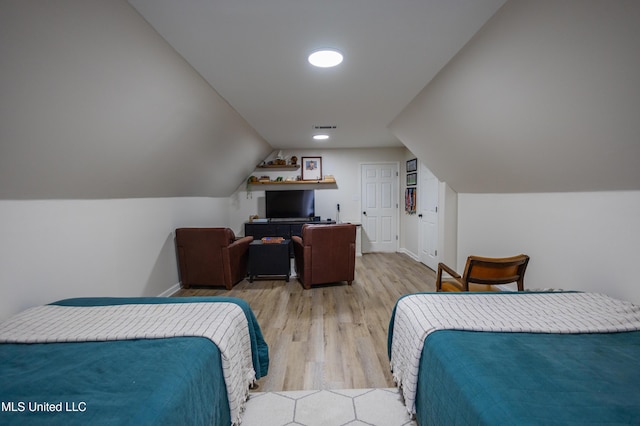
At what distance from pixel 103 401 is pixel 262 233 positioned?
4.75 meters

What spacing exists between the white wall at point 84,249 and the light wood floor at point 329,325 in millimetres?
763

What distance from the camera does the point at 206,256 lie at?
12.3 feet

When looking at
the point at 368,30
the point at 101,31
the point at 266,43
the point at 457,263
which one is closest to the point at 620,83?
the point at 368,30

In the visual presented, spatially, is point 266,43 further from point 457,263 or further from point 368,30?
point 457,263

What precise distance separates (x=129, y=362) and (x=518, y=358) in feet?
5.08

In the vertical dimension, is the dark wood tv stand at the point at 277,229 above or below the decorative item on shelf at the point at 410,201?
below

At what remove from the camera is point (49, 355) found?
122cm

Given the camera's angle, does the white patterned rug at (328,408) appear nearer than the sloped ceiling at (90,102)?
No

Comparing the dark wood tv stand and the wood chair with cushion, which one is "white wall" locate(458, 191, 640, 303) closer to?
the wood chair with cushion

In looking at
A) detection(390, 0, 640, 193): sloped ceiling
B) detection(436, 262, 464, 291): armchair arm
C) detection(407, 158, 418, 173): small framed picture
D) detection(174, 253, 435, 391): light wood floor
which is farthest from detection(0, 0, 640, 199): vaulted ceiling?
detection(407, 158, 418, 173): small framed picture

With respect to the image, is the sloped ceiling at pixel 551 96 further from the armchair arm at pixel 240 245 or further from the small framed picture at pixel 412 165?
the armchair arm at pixel 240 245

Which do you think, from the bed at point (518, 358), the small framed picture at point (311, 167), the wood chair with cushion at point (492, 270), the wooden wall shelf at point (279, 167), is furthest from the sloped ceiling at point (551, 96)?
the wooden wall shelf at point (279, 167)

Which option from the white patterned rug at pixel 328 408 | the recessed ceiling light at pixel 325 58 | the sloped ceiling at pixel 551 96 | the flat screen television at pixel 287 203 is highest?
the recessed ceiling light at pixel 325 58

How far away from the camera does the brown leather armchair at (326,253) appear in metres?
3.72
